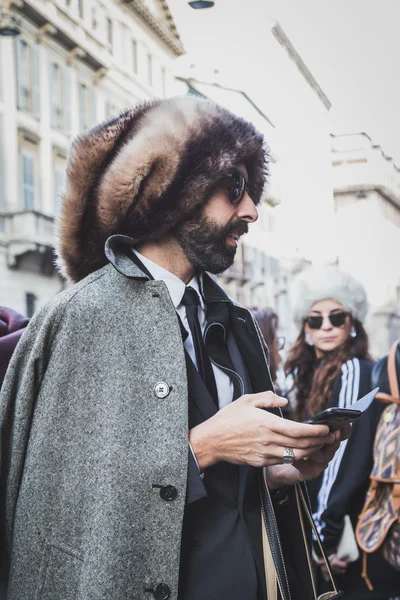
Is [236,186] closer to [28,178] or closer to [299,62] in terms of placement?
[28,178]

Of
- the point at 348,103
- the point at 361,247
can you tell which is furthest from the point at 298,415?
the point at 348,103

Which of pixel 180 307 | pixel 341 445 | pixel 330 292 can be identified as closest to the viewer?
pixel 180 307

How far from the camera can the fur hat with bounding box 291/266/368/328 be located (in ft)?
11.4

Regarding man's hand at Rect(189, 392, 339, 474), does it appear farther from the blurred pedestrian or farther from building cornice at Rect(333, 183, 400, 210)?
building cornice at Rect(333, 183, 400, 210)

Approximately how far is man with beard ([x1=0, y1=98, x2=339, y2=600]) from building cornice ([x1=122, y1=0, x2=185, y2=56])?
1.99m

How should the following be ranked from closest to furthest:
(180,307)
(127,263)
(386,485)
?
(127,263), (180,307), (386,485)

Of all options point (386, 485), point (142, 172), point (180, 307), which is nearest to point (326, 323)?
point (386, 485)

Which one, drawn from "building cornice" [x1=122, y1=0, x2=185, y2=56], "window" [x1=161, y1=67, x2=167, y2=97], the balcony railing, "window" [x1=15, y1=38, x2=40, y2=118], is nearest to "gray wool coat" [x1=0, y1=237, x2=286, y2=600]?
the balcony railing

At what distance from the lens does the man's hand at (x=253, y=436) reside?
1367mm

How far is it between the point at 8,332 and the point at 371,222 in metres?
2.98

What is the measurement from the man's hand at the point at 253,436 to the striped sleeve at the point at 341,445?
136 cm

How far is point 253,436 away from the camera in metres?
1.39

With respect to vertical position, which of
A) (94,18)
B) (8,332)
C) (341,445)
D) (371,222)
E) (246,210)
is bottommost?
(341,445)

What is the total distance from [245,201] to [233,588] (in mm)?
888
